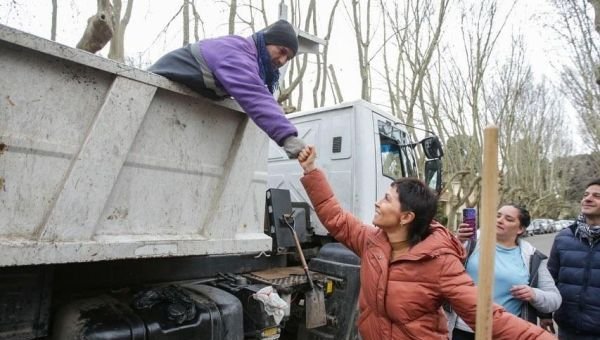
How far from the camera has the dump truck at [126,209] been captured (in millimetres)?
1585

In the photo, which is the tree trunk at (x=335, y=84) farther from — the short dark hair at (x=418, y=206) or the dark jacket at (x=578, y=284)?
the short dark hair at (x=418, y=206)

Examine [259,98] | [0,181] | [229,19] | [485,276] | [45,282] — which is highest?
[229,19]

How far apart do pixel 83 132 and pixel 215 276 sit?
140 cm

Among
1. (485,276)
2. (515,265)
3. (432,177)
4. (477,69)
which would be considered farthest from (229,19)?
(477,69)

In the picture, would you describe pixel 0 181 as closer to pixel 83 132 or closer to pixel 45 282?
pixel 83 132

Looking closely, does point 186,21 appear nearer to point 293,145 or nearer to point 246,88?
point 246,88

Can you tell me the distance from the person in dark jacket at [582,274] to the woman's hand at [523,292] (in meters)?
0.58

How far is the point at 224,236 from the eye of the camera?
2318 millimetres

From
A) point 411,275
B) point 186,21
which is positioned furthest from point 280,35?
point 186,21

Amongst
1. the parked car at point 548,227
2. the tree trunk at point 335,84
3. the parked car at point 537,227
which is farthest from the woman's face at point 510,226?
the parked car at point 548,227

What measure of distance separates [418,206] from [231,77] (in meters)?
1.16

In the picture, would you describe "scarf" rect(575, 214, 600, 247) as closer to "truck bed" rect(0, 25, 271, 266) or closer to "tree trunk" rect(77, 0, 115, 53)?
"truck bed" rect(0, 25, 271, 266)

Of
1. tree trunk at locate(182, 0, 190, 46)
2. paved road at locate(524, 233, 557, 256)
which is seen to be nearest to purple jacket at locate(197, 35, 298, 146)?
tree trunk at locate(182, 0, 190, 46)

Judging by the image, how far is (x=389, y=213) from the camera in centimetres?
201
